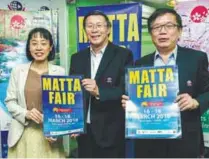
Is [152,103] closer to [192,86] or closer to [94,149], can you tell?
[192,86]

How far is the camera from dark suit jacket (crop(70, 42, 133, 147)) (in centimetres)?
227

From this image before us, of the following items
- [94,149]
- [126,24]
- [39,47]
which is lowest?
[94,149]

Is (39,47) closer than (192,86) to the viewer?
No

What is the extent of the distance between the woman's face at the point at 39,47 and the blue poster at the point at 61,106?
0.27 metres

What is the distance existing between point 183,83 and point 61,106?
77cm

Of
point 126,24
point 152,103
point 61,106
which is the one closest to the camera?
point 152,103

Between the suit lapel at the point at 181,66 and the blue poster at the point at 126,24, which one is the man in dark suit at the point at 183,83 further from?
the blue poster at the point at 126,24

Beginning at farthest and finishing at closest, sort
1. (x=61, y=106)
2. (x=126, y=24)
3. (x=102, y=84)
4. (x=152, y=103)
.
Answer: (x=126, y=24)
(x=102, y=84)
(x=61, y=106)
(x=152, y=103)

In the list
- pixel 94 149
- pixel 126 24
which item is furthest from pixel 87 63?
pixel 126 24

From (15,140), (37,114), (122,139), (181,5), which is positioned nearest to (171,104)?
(122,139)

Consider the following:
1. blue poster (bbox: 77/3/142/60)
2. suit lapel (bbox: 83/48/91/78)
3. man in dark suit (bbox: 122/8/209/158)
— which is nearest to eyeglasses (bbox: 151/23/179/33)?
man in dark suit (bbox: 122/8/209/158)

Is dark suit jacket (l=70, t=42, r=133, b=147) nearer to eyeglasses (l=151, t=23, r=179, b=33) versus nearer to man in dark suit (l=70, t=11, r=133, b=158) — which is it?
man in dark suit (l=70, t=11, r=133, b=158)

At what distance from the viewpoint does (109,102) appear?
2.30 m

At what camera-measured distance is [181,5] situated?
2.95m
